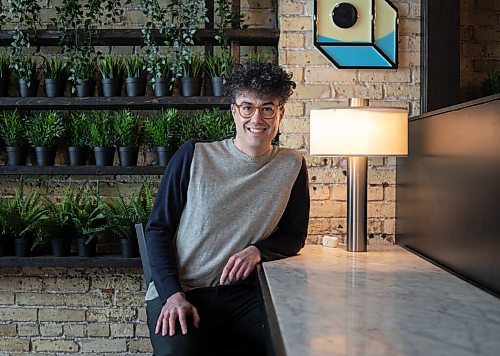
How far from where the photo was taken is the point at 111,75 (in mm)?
3258

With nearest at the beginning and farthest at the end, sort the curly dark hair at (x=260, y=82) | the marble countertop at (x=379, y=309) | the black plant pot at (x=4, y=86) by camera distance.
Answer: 1. the marble countertop at (x=379, y=309)
2. the curly dark hair at (x=260, y=82)
3. the black plant pot at (x=4, y=86)

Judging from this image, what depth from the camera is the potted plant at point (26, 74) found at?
3.22 meters

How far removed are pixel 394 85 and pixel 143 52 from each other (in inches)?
50.3

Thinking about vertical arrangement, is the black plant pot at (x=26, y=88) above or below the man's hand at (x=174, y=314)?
above

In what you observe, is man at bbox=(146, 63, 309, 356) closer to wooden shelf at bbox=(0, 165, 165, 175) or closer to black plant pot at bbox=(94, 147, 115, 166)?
wooden shelf at bbox=(0, 165, 165, 175)

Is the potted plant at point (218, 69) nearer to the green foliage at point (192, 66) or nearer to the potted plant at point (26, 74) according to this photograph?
the green foliage at point (192, 66)

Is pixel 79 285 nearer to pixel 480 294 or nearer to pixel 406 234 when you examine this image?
pixel 406 234

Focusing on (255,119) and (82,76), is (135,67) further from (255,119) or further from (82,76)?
(255,119)

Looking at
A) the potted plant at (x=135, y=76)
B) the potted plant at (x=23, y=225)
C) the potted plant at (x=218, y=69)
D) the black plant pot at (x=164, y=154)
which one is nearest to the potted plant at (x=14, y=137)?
the potted plant at (x=23, y=225)

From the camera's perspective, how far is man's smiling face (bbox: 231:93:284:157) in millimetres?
2412

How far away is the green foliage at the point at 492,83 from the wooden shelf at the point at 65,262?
6.12 feet

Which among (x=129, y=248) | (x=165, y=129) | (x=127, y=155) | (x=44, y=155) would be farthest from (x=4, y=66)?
(x=129, y=248)

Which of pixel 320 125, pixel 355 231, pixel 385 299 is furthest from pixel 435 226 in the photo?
pixel 385 299

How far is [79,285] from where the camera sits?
345cm
